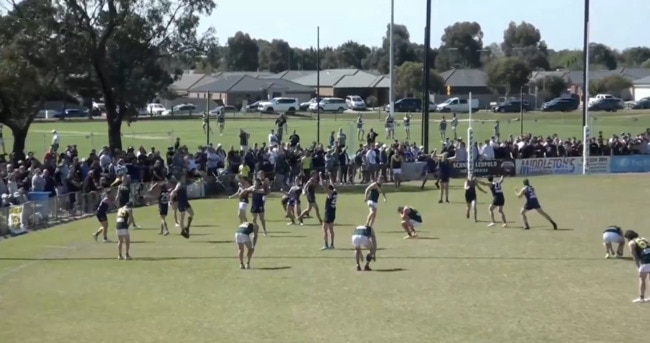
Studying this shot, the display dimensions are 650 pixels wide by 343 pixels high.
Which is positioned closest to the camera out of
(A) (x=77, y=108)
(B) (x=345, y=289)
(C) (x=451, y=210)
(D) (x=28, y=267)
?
(B) (x=345, y=289)

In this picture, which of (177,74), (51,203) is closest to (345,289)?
(51,203)

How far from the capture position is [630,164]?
187 ft

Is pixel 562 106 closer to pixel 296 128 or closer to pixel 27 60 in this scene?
pixel 296 128

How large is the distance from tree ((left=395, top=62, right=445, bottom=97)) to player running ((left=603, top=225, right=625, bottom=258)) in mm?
93014

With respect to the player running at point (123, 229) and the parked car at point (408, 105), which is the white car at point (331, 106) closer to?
the parked car at point (408, 105)

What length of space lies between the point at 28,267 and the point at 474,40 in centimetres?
15895

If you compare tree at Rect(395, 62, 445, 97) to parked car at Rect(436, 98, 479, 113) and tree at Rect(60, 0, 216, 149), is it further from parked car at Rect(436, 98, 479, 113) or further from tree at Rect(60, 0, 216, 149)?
tree at Rect(60, 0, 216, 149)

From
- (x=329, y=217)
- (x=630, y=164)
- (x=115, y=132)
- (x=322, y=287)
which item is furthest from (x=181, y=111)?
(x=322, y=287)

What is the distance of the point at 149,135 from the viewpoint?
68375mm

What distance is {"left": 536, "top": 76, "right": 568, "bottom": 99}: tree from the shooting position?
120 metres

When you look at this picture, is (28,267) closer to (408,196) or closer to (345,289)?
(345,289)

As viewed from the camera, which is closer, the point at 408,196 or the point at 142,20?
the point at 408,196

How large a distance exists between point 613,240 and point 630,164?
3214 centimetres

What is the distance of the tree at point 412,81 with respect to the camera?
11994 cm
